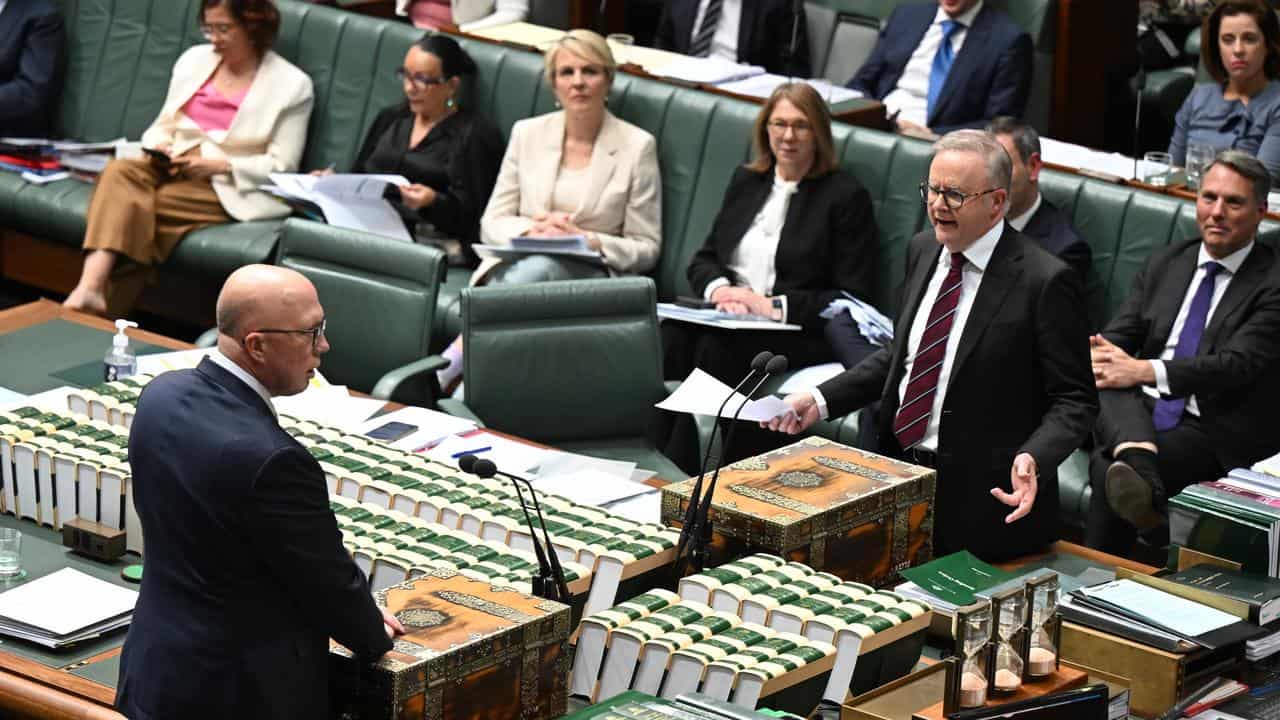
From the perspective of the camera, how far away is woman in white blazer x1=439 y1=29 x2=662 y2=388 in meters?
6.16

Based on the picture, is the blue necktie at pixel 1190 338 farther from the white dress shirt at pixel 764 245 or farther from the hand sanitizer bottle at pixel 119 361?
the hand sanitizer bottle at pixel 119 361

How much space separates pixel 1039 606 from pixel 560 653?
0.77 metres

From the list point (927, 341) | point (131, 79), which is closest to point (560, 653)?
point (927, 341)

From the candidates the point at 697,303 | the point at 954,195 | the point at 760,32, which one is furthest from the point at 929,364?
the point at 760,32

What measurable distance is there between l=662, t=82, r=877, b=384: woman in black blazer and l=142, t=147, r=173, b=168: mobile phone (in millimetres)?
2031

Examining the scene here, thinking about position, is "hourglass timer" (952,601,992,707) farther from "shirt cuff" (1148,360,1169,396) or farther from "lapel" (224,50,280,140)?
"lapel" (224,50,280,140)

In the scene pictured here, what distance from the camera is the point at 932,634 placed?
3.46m

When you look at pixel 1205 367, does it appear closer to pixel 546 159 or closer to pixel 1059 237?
pixel 1059 237

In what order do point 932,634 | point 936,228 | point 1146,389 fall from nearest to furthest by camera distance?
point 932,634 → point 936,228 → point 1146,389

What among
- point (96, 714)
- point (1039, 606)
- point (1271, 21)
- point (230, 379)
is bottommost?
point (96, 714)

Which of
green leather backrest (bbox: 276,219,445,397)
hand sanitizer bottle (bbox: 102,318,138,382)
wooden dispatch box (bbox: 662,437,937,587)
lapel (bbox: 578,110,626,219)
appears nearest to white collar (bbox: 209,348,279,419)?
wooden dispatch box (bbox: 662,437,937,587)

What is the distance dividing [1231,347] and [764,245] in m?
1.51

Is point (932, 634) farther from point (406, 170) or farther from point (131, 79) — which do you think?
point (131, 79)

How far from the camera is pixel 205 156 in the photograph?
6.86 meters
